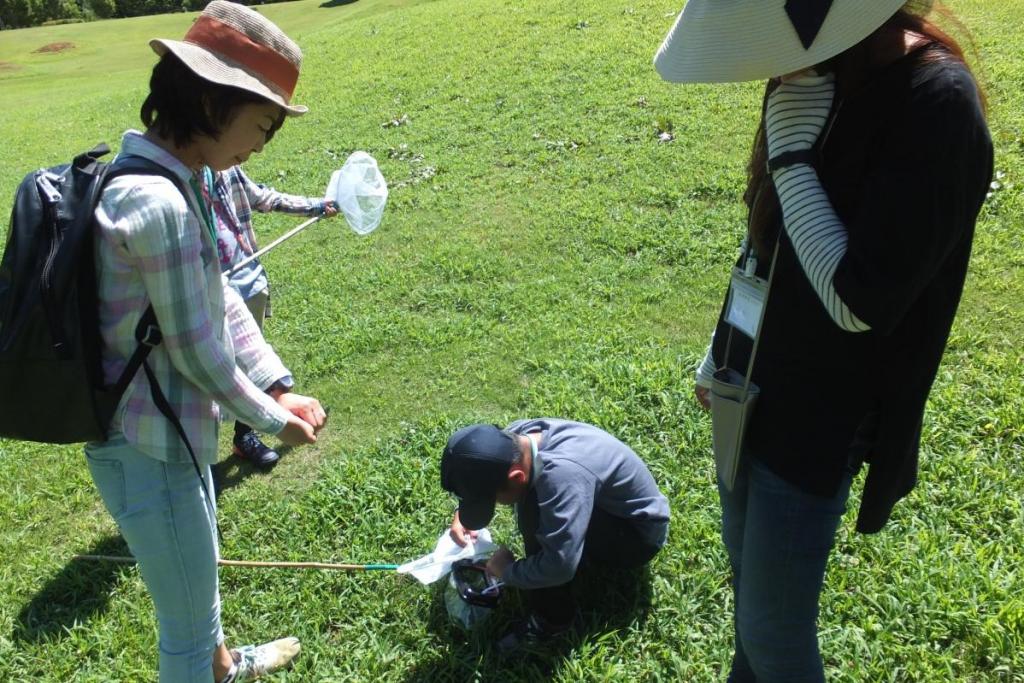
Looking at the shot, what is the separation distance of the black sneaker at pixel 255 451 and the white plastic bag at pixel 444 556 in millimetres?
1093

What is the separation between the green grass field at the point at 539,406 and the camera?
2592mm

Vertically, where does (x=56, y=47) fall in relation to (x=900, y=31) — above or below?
below

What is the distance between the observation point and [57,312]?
5.55 ft

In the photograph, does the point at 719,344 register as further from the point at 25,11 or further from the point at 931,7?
the point at 25,11

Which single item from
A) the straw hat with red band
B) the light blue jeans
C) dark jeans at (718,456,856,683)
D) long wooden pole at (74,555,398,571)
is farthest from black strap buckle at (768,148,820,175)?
long wooden pole at (74,555,398,571)

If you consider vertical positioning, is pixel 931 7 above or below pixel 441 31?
above

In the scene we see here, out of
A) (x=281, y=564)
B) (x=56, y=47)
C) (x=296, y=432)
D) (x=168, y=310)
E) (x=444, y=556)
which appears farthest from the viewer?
(x=56, y=47)

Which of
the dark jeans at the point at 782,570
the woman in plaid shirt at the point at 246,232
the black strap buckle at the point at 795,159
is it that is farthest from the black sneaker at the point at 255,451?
the black strap buckle at the point at 795,159

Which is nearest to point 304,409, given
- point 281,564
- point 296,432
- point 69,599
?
point 296,432

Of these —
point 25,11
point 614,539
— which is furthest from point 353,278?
point 25,11

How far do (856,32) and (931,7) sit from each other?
0.74 ft

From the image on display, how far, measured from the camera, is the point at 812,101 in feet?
4.58

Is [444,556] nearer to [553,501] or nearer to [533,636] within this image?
[533,636]

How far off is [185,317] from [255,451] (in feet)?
6.90
